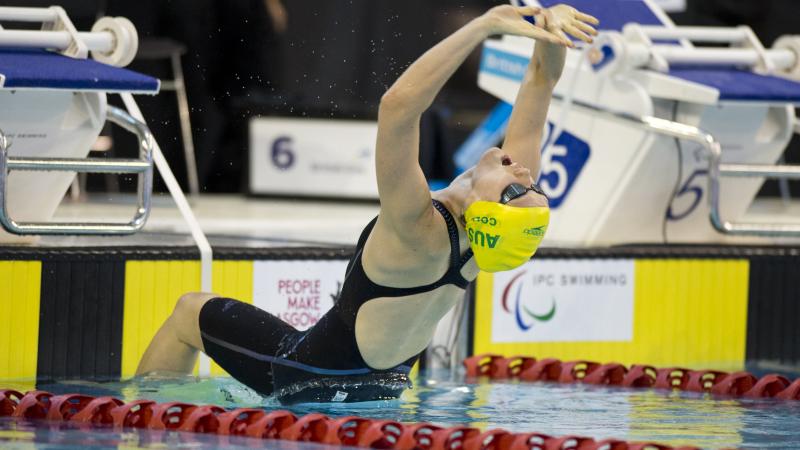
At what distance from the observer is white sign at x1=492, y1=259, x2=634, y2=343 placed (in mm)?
6617

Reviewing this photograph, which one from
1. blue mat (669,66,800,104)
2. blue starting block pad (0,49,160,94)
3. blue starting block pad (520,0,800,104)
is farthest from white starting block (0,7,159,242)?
blue mat (669,66,800,104)

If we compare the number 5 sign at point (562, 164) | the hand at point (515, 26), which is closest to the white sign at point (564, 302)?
the number 5 sign at point (562, 164)

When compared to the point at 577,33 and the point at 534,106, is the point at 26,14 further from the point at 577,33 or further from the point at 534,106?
the point at 577,33

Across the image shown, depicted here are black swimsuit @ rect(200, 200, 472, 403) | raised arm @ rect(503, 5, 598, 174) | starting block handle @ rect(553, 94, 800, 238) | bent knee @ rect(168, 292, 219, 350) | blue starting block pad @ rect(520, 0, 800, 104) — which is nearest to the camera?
black swimsuit @ rect(200, 200, 472, 403)

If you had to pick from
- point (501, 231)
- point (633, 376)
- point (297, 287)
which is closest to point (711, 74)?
point (633, 376)

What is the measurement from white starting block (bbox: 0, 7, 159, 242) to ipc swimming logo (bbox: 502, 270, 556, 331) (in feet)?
5.74

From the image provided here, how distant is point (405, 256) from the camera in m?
4.41

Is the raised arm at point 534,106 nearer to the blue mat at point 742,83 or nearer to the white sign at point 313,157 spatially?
the blue mat at point 742,83

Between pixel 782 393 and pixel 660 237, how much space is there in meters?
1.70

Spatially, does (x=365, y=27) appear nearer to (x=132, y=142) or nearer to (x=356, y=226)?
(x=132, y=142)

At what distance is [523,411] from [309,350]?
811mm

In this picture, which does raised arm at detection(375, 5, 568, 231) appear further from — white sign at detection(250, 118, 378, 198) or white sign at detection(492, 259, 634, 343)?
white sign at detection(250, 118, 378, 198)

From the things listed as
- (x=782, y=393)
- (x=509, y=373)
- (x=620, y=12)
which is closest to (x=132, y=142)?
(x=620, y=12)

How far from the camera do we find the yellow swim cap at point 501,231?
4.33m
